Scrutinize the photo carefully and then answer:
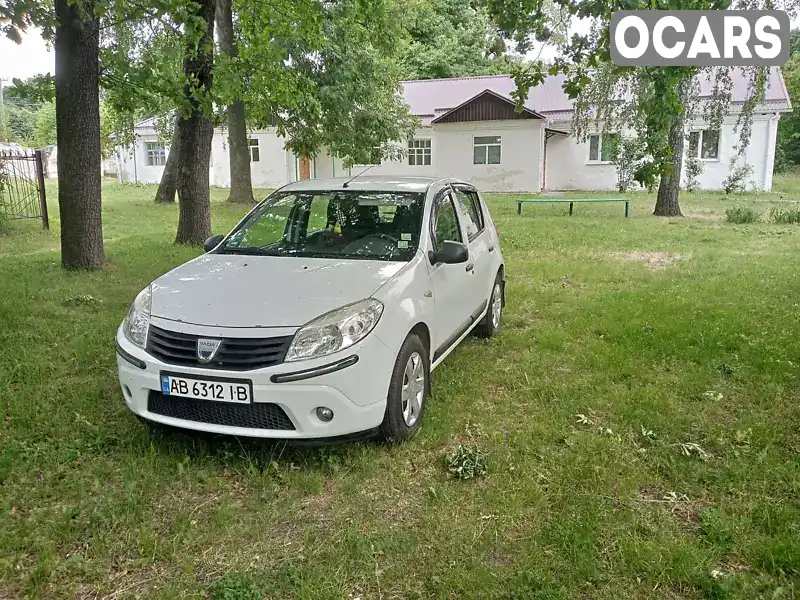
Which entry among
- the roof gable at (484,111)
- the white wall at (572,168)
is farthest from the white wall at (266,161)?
the white wall at (572,168)

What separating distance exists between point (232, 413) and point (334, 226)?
1.96 meters

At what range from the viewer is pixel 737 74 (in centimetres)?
2798

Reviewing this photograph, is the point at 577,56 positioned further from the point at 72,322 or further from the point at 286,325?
the point at 72,322

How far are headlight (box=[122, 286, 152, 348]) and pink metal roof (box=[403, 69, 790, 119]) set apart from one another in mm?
26272

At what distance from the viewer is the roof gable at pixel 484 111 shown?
2747 cm

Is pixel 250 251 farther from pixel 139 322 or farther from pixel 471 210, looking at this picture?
pixel 471 210

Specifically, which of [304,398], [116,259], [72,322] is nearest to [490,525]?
[304,398]

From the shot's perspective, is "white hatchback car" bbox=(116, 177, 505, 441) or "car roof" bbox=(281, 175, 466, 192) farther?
"car roof" bbox=(281, 175, 466, 192)

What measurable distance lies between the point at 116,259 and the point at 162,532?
754 cm

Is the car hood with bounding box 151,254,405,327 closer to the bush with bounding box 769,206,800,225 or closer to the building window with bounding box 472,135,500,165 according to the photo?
the bush with bounding box 769,206,800,225

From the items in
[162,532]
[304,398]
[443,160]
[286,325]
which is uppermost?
[443,160]

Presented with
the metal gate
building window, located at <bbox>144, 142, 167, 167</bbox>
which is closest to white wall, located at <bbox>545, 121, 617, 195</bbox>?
the metal gate

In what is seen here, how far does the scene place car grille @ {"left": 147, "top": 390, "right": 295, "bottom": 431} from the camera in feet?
11.6

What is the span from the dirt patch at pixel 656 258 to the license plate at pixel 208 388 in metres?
8.08
